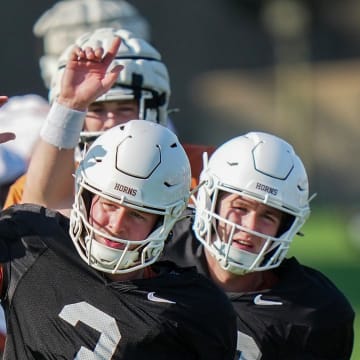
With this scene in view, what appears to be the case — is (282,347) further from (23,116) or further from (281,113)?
(281,113)

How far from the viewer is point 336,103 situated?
19.3m

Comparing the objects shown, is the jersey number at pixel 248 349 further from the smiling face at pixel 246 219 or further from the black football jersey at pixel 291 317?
the smiling face at pixel 246 219

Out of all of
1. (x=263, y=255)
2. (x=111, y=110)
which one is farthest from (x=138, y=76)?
(x=263, y=255)

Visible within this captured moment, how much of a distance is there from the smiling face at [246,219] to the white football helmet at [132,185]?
11.5 inches

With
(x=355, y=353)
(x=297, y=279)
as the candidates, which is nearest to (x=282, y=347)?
(x=297, y=279)

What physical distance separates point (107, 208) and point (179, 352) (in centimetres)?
44

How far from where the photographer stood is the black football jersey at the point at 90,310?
3.42 metres

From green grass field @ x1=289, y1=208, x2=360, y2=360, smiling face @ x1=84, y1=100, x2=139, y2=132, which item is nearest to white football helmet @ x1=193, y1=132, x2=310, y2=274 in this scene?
smiling face @ x1=84, y1=100, x2=139, y2=132

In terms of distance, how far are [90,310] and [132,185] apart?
1.19 ft

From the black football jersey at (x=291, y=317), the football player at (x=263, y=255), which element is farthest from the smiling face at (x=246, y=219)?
the black football jersey at (x=291, y=317)

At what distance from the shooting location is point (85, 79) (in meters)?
3.91

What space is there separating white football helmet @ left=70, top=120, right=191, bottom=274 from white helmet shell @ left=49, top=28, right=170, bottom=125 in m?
1.10

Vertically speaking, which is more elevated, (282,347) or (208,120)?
(282,347)

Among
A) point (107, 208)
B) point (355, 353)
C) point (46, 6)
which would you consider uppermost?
point (107, 208)
